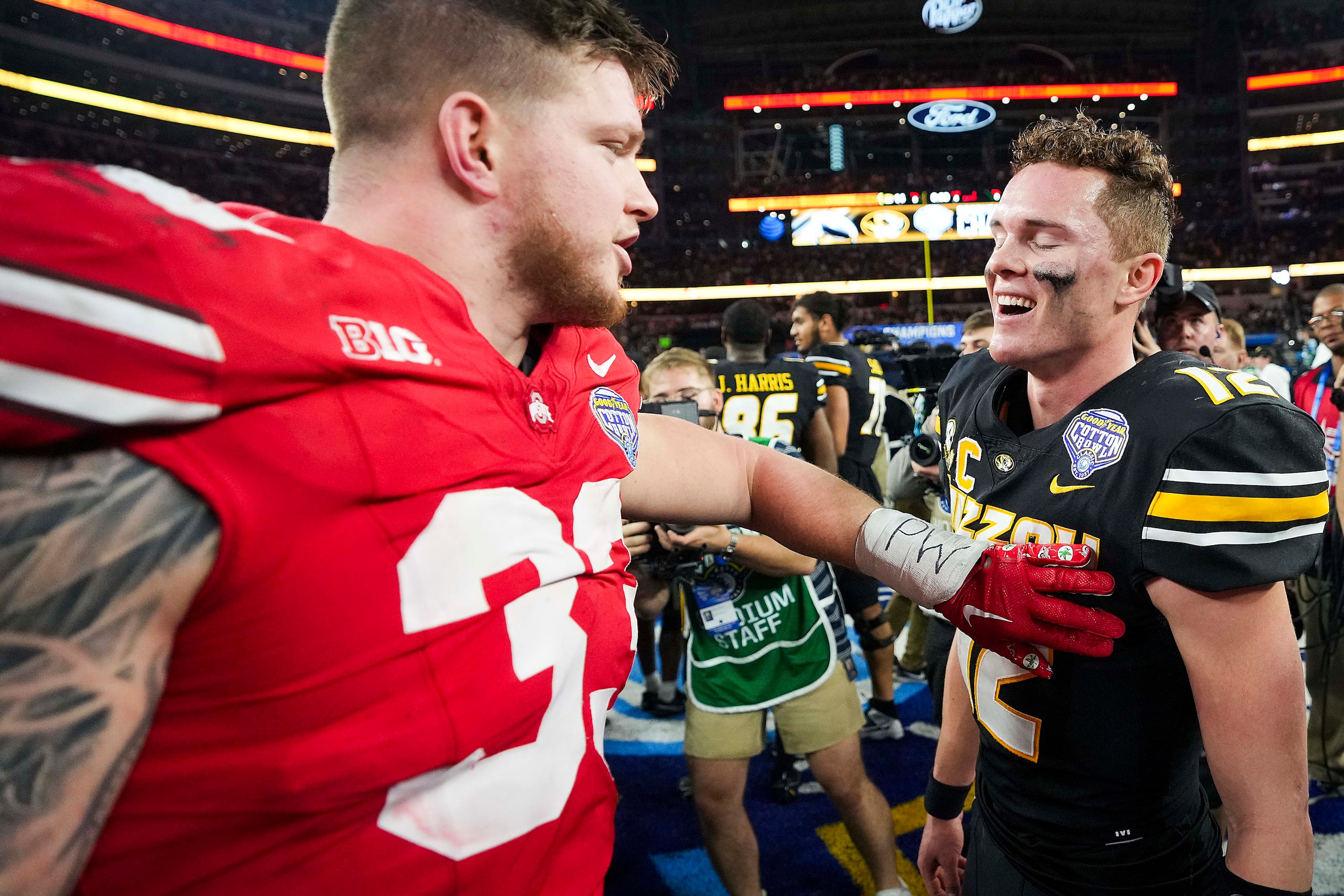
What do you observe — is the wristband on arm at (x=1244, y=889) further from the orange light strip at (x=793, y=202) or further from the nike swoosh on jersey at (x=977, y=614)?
the orange light strip at (x=793, y=202)

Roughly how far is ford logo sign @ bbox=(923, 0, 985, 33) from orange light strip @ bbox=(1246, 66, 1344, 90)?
11427 mm

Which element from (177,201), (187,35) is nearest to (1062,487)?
(177,201)

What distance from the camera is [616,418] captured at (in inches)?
49.0

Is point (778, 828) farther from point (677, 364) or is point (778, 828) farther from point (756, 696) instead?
point (677, 364)

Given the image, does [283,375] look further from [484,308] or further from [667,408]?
[667,408]

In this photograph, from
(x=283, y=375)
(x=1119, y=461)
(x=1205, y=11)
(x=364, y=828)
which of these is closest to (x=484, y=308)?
(x=283, y=375)

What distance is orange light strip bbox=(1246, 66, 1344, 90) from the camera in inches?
1065

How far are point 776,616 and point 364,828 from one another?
225 centimetres

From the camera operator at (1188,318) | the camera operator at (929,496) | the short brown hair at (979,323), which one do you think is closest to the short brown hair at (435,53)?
the camera operator at (929,496)

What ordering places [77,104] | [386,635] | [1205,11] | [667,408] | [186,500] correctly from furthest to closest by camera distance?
[1205,11], [77,104], [667,408], [386,635], [186,500]

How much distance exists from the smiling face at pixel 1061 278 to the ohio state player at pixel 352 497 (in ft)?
1.81

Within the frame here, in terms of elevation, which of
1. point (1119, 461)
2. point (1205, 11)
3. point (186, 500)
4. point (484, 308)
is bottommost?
point (1119, 461)

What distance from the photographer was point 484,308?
1037 millimetres

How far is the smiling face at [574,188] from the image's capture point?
1010mm
